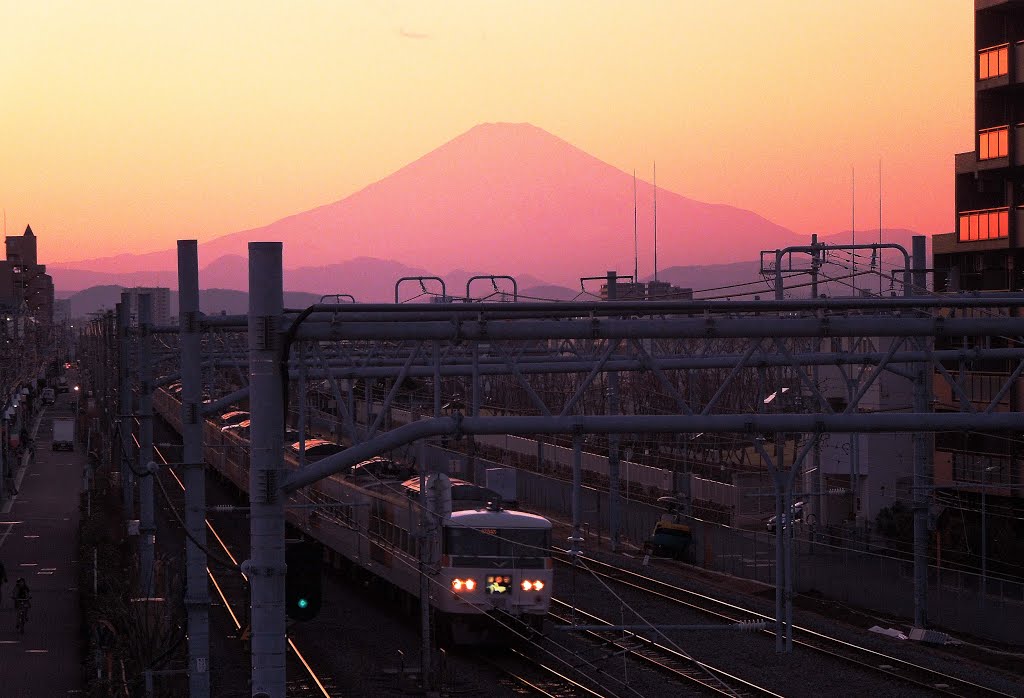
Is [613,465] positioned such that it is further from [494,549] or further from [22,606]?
[22,606]

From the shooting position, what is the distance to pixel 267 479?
33.3 feet

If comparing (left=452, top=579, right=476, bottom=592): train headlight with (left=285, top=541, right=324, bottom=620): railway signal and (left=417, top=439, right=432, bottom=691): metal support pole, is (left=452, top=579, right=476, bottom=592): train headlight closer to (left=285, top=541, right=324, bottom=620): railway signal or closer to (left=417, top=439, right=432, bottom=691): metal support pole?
(left=417, top=439, right=432, bottom=691): metal support pole

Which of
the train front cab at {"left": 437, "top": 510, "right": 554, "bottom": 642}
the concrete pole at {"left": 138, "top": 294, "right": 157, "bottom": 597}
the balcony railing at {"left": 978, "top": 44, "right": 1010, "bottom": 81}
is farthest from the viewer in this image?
the balcony railing at {"left": 978, "top": 44, "right": 1010, "bottom": 81}

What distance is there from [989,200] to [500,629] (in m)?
22.7

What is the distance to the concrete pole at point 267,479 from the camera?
1002 centimetres

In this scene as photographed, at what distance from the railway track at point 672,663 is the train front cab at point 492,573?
82 centimetres

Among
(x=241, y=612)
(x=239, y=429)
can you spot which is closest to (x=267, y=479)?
(x=241, y=612)

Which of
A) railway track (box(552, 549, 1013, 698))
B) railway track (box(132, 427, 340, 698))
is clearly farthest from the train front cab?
railway track (box(132, 427, 340, 698))

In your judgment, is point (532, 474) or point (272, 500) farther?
point (532, 474)

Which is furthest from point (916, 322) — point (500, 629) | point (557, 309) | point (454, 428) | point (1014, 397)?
point (1014, 397)

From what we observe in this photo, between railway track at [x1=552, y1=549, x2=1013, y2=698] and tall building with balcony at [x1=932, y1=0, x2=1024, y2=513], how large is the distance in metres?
10.0

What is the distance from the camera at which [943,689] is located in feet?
62.7

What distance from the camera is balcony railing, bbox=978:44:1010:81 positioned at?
35812mm

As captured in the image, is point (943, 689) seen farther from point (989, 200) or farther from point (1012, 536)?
point (989, 200)
